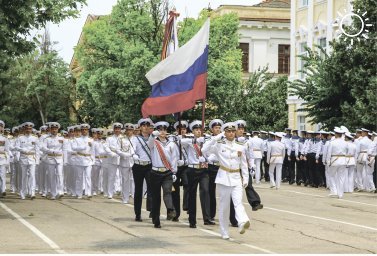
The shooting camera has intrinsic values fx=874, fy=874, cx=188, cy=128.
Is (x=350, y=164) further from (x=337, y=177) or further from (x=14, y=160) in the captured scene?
(x=14, y=160)

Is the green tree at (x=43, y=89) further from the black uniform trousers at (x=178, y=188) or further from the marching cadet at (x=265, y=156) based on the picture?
the black uniform trousers at (x=178, y=188)

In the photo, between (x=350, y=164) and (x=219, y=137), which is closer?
(x=219, y=137)

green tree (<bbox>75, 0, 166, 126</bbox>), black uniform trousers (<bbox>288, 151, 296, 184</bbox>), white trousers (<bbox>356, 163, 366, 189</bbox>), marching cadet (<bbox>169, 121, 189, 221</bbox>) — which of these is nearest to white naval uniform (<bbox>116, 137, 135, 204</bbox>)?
marching cadet (<bbox>169, 121, 189, 221</bbox>)

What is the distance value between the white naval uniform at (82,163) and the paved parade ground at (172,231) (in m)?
2.01

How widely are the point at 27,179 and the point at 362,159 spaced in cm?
1117

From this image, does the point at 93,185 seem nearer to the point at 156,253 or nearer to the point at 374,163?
the point at 374,163

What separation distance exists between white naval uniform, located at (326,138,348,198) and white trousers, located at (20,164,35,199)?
8619mm

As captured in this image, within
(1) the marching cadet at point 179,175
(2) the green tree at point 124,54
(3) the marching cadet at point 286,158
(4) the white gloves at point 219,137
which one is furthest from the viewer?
(2) the green tree at point 124,54

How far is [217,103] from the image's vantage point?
4753 centimetres

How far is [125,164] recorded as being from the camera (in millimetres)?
23172

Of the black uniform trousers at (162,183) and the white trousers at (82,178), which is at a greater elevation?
the black uniform trousers at (162,183)

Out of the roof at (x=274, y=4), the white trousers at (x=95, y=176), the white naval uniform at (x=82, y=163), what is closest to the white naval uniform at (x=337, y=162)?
the white trousers at (x=95, y=176)

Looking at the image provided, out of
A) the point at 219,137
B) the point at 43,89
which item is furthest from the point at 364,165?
the point at 43,89

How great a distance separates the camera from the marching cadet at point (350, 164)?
26328 mm
